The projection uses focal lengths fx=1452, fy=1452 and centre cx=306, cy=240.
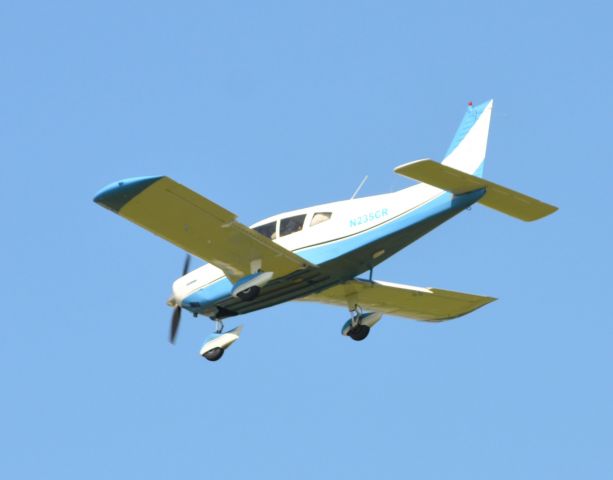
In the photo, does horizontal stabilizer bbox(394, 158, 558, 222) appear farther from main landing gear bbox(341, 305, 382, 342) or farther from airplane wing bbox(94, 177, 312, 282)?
main landing gear bbox(341, 305, 382, 342)

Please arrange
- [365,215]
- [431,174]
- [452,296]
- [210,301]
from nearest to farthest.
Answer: [431,174] → [365,215] → [210,301] → [452,296]

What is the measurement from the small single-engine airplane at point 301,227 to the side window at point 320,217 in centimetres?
2

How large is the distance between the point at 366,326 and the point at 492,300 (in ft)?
9.08

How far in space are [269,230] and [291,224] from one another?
0.42 meters

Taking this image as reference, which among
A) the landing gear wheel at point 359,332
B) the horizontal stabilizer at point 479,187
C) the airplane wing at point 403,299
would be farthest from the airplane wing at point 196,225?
the horizontal stabilizer at point 479,187

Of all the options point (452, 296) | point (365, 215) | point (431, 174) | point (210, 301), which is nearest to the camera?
point (431, 174)

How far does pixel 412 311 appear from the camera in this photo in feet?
92.6

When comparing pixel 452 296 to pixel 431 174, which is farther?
pixel 452 296

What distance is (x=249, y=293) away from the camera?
24.2 metres

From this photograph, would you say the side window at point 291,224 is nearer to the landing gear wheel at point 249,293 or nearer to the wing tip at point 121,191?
the landing gear wheel at point 249,293

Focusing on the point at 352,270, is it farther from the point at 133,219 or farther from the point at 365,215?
the point at 133,219

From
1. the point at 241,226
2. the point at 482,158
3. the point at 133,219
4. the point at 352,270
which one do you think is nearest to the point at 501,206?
the point at 482,158

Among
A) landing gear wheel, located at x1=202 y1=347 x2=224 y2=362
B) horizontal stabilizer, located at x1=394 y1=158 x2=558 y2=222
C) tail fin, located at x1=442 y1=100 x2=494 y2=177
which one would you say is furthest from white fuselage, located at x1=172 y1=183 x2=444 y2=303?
landing gear wheel, located at x1=202 y1=347 x2=224 y2=362

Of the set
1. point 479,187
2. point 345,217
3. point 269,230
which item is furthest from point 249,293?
point 479,187
